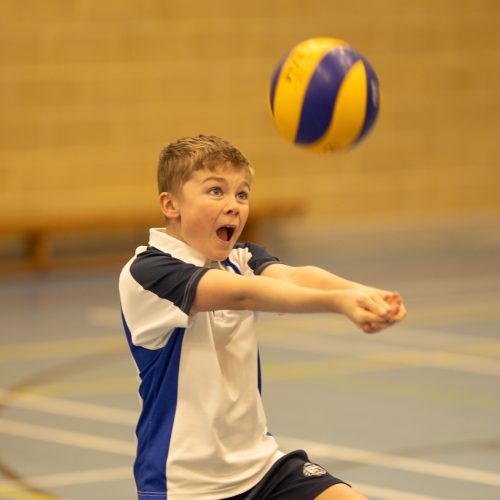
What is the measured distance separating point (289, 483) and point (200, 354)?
0.43 meters

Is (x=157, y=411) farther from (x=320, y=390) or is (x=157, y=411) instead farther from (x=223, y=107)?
(x=223, y=107)

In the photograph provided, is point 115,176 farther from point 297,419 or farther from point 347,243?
point 297,419

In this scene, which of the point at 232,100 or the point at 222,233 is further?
the point at 232,100

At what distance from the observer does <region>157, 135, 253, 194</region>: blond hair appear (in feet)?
9.91

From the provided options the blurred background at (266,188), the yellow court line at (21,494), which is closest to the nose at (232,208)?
the yellow court line at (21,494)

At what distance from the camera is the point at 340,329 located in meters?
8.41

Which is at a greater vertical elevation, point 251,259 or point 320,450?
point 251,259

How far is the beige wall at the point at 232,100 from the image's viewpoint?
37.0ft

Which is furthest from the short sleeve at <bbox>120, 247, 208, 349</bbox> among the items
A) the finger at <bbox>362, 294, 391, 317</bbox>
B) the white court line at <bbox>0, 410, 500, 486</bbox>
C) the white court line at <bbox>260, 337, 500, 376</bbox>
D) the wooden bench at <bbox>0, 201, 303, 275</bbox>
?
the wooden bench at <bbox>0, 201, 303, 275</bbox>

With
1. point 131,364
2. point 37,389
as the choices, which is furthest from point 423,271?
point 37,389

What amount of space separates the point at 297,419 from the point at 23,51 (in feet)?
21.3

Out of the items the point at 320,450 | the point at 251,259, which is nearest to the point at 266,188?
the point at 320,450

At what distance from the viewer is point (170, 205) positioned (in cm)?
310

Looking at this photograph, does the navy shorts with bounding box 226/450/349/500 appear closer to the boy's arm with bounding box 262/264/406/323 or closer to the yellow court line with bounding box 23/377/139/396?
Result: the boy's arm with bounding box 262/264/406/323
